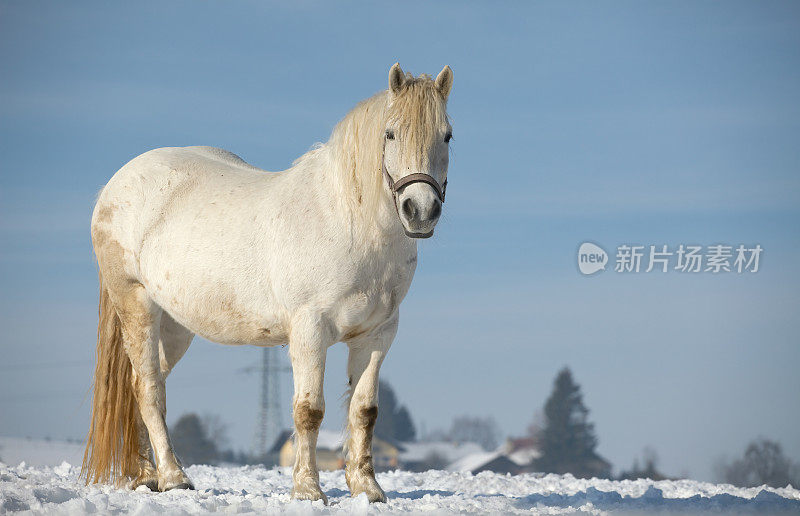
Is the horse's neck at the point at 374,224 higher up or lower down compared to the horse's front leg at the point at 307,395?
higher up

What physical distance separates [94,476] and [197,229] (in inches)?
97.2

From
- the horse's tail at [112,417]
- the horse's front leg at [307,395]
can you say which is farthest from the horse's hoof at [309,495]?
the horse's tail at [112,417]

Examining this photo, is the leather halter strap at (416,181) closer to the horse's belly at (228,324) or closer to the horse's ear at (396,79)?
the horse's ear at (396,79)

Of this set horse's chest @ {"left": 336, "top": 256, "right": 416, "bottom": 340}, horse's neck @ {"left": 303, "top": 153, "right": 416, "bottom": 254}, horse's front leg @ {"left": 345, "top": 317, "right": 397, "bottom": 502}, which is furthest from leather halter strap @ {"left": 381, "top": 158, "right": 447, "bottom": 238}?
horse's front leg @ {"left": 345, "top": 317, "right": 397, "bottom": 502}

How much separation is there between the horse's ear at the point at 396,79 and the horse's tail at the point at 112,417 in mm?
3553

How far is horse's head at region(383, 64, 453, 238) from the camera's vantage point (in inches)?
206

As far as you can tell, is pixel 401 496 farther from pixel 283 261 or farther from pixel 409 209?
pixel 409 209

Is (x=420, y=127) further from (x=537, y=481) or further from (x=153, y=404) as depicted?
(x=537, y=481)

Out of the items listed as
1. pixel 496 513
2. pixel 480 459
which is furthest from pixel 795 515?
pixel 480 459

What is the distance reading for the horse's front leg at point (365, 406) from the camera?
613 centimetres

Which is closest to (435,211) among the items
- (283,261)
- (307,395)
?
(283,261)

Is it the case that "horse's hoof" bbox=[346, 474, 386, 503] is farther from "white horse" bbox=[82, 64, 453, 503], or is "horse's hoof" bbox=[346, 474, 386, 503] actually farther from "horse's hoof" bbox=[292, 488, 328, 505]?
"horse's hoof" bbox=[292, 488, 328, 505]

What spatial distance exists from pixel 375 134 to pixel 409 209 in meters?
0.71

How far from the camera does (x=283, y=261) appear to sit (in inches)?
230
